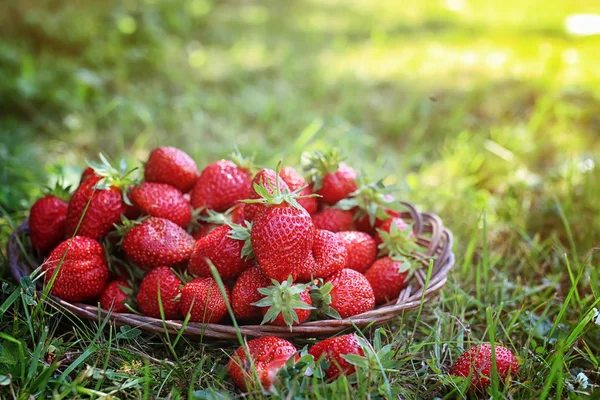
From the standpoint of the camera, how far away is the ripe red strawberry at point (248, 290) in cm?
155

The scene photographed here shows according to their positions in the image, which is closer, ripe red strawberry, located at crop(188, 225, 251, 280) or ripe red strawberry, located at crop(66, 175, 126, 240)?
ripe red strawberry, located at crop(188, 225, 251, 280)

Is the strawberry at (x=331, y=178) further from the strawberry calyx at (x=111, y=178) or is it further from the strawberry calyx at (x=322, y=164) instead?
the strawberry calyx at (x=111, y=178)

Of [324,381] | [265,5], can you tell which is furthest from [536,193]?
[265,5]

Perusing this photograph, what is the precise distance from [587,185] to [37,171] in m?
2.66

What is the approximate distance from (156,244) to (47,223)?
1.45 ft

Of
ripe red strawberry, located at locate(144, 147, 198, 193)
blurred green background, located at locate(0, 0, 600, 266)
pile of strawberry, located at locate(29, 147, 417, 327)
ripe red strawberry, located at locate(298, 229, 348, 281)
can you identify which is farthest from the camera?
blurred green background, located at locate(0, 0, 600, 266)

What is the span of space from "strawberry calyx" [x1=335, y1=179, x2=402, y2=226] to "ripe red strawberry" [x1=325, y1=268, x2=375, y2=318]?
29cm

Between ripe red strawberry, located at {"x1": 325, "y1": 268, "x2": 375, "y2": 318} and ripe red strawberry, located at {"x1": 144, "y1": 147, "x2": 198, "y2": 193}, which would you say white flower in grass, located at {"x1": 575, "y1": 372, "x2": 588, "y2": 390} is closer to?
ripe red strawberry, located at {"x1": 325, "y1": 268, "x2": 375, "y2": 318}

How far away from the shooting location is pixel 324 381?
1428 mm

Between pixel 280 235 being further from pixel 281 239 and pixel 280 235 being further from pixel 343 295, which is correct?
pixel 343 295

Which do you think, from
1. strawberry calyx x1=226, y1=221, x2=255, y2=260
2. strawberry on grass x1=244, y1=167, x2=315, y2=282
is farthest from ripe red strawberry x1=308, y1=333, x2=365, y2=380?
strawberry calyx x1=226, y1=221, x2=255, y2=260

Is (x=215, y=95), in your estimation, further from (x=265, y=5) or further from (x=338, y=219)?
(x=265, y=5)

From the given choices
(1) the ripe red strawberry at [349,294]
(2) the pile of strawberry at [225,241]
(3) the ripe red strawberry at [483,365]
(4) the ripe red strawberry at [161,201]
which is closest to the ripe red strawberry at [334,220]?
(2) the pile of strawberry at [225,241]

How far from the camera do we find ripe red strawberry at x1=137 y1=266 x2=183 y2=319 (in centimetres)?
161
